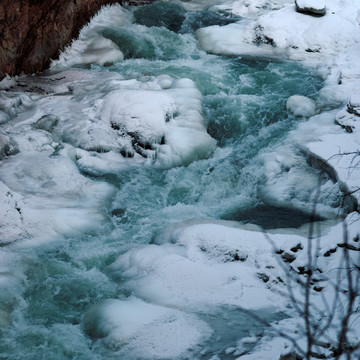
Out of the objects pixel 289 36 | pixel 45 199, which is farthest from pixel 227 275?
pixel 289 36

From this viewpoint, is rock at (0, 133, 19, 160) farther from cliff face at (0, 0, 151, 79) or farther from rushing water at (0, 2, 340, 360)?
cliff face at (0, 0, 151, 79)

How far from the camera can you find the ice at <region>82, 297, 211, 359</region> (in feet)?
13.6

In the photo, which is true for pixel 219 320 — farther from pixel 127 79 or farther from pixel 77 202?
pixel 127 79

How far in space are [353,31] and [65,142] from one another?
24.8 ft

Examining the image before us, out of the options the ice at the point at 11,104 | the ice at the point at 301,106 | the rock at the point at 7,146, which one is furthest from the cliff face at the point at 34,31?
the ice at the point at 301,106

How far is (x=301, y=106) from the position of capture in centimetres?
893

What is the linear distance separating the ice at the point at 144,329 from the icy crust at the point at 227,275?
0.01 metres

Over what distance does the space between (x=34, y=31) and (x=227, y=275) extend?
23.3 ft

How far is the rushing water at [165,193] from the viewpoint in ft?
15.1

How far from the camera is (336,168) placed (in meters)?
6.81

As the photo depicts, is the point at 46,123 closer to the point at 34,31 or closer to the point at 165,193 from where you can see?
the point at 165,193

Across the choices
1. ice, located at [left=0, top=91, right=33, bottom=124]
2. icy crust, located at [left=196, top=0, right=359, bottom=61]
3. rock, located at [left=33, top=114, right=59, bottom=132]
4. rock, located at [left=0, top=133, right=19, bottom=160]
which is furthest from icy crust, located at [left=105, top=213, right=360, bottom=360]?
icy crust, located at [left=196, top=0, right=359, bottom=61]

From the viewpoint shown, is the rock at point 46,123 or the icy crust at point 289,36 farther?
the icy crust at point 289,36

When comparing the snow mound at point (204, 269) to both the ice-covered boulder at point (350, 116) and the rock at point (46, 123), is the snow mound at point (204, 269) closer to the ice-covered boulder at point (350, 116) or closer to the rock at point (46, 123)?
the ice-covered boulder at point (350, 116)
